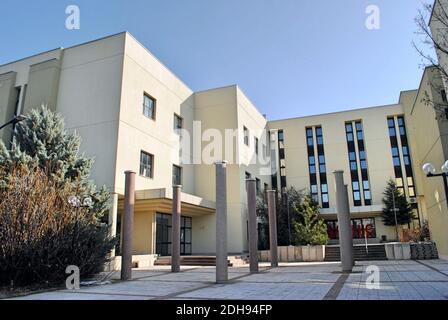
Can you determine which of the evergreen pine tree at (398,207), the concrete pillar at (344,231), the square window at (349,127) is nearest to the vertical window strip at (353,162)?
the square window at (349,127)

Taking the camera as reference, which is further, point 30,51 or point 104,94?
point 30,51

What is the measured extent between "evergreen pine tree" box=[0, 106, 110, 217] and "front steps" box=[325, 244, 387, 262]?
47.7ft

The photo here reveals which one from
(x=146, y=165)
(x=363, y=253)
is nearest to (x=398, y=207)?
(x=363, y=253)

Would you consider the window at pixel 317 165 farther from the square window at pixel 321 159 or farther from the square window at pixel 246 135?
the square window at pixel 246 135

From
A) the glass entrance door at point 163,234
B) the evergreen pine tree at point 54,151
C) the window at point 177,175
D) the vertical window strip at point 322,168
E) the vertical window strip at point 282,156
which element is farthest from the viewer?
the vertical window strip at point 282,156

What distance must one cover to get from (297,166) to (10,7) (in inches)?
1250

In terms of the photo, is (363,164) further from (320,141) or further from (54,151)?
(54,151)

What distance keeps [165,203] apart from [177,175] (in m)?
4.63

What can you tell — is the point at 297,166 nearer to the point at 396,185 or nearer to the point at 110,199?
the point at 396,185

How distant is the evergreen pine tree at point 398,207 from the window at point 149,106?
2501 centimetres

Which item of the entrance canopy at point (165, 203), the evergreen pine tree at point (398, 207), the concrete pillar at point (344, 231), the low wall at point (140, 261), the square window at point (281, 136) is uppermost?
the square window at point (281, 136)

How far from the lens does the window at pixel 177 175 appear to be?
25098 mm

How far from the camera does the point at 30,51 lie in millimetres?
23781
